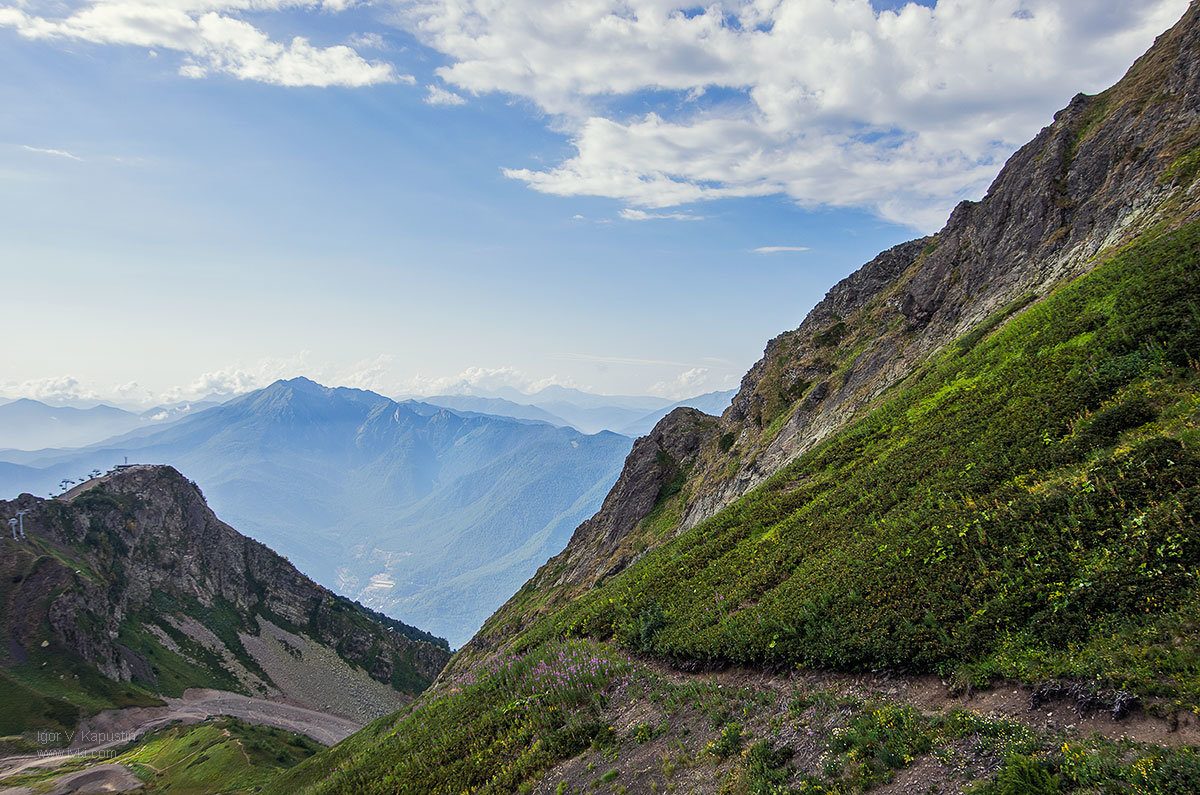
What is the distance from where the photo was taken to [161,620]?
112 metres

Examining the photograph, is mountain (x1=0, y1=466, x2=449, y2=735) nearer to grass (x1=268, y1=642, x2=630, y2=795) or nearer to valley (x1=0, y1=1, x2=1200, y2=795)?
valley (x1=0, y1=1, x2=1200, y2=795)

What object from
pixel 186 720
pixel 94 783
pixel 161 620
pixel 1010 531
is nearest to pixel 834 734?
pixel 1010 531

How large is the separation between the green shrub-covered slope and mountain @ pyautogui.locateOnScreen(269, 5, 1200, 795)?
6cm

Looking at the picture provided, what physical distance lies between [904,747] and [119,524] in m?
160

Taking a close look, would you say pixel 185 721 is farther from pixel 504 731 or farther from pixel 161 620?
pixel 504 731

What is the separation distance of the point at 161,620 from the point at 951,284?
153 m

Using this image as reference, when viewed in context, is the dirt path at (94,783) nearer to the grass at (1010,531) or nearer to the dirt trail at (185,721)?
the dirt trail at (185,721)

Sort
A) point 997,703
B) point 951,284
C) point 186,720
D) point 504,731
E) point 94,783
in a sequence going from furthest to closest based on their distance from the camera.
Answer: point 186,720 < point 94,783 < point 951,284 < point 504,731 < point 997,703

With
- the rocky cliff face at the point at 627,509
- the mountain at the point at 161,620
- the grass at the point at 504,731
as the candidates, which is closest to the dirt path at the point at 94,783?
the mountain at the point at 161,620

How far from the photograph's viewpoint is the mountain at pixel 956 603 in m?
8.38

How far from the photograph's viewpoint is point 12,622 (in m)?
83.6

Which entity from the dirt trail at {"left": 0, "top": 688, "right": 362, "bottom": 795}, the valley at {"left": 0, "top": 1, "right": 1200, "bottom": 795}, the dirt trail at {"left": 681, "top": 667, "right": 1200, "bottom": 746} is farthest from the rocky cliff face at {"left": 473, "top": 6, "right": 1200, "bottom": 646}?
the dirt trail at {"left": 0, "top": 688, "right": 362, "bottom": 795}

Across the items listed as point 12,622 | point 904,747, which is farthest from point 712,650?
point 12,622

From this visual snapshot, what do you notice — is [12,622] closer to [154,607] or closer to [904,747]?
[154,607]
